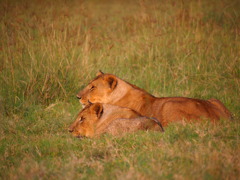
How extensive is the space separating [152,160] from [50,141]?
1.72 meters

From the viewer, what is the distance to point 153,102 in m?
6.04

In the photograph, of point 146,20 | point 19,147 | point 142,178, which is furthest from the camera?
point 146,20

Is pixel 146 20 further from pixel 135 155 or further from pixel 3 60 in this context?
pixel 135 155

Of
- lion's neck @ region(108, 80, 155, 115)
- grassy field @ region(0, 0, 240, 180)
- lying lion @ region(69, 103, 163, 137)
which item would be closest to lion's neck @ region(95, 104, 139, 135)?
lying lion @ region(69, 103, 163, 137)

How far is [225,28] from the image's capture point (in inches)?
415

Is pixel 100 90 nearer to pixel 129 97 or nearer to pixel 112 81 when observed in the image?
pixel 112 81

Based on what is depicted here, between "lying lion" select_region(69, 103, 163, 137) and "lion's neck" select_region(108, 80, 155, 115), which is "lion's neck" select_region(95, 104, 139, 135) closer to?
"lying lion" select_region(69, 103, 163, 137)

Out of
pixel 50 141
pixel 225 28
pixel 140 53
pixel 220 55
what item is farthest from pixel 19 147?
pixel 225 28

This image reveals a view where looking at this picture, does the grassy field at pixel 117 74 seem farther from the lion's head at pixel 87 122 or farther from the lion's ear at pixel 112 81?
the lion's ear at pixel 112 81

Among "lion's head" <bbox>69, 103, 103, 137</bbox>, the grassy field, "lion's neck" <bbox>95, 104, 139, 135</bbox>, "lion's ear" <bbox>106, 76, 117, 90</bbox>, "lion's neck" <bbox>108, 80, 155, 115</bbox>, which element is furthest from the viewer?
"lion's ear" <bbox>106, 76, 117, 90</bbox>

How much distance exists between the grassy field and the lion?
37cm

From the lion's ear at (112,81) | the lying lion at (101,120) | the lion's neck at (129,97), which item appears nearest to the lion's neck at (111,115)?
the lying lion at (101,120)

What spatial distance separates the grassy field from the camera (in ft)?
12.3

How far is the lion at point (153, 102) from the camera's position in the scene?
5434 millimetres
